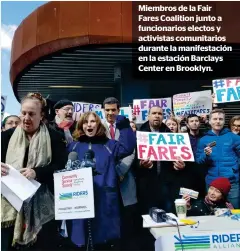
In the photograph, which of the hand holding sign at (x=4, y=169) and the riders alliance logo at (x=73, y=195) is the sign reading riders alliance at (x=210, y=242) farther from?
the hand holding sign at (x=4, y=169)

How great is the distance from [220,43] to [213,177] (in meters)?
4.53

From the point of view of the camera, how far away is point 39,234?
3717 millimetres

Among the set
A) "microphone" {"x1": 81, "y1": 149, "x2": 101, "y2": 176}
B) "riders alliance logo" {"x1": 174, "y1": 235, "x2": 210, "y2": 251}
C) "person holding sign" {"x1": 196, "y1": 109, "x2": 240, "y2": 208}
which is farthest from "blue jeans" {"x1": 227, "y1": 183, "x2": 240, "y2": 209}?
"riders alliance logo" {"x1": 174, "y1": 235, "x2": 210, "y2": 251}

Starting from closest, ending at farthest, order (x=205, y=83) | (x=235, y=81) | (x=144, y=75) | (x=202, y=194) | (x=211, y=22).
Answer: (x=202, y=194) → (x=235, y=81) → (x=211, y=22) → (x=144, y=75) → (x=205, y=83)

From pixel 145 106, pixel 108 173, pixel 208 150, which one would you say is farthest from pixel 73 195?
pixel 145 106

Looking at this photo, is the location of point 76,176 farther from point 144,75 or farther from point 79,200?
point 144,75

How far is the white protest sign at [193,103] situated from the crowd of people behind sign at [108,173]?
0.97 meters

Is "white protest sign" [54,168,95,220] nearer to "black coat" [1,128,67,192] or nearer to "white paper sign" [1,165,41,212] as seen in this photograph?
"black coat" [1,128,67,192]

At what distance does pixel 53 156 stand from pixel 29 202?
493 millimetres

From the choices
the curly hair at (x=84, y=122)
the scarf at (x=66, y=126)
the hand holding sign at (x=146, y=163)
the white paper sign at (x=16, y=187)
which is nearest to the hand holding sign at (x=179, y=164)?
the hand holding sign at (x=146, y=163)

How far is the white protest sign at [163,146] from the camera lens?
420cm

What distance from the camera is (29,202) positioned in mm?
3596

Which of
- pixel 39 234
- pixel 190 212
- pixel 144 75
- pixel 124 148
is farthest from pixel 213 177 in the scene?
pixel 144 75

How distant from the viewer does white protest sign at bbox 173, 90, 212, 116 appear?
231 inches
